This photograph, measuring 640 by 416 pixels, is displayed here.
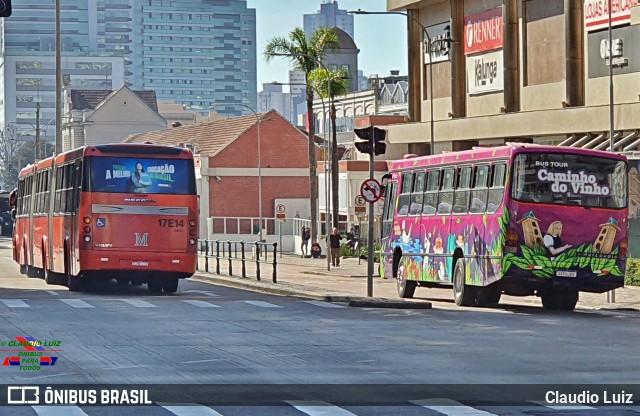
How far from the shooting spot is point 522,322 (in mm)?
24234

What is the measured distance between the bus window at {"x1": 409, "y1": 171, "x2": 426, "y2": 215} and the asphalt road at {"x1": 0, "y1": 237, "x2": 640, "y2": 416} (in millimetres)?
4720

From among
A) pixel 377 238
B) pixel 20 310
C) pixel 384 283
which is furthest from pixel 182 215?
pixel 377 238

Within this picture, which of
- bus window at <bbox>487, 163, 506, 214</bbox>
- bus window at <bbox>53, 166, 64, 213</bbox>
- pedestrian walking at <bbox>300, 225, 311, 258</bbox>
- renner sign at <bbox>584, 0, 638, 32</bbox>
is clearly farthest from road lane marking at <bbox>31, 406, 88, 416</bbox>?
pedestrian walking at <bbox>300, 225, 311, 258</bbox>

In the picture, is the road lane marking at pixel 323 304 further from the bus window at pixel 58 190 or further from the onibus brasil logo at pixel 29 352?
the onibus brasil logo at pixel 29 352

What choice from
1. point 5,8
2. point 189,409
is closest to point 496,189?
point 5,8

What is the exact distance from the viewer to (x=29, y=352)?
58.3ft

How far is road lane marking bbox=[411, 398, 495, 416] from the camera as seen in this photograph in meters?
12.3

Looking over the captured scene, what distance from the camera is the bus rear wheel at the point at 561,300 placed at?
29.4 meters

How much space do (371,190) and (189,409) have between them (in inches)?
757

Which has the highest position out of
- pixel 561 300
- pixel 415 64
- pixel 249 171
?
pixel 415 64

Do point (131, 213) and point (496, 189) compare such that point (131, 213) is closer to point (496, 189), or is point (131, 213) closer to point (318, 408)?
point (496, 189)

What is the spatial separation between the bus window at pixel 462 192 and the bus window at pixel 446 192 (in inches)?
13.8

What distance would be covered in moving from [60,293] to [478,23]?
110 feet

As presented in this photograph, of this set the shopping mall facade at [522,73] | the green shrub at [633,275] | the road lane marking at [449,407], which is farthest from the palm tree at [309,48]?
the road lane marking at [449,407]
